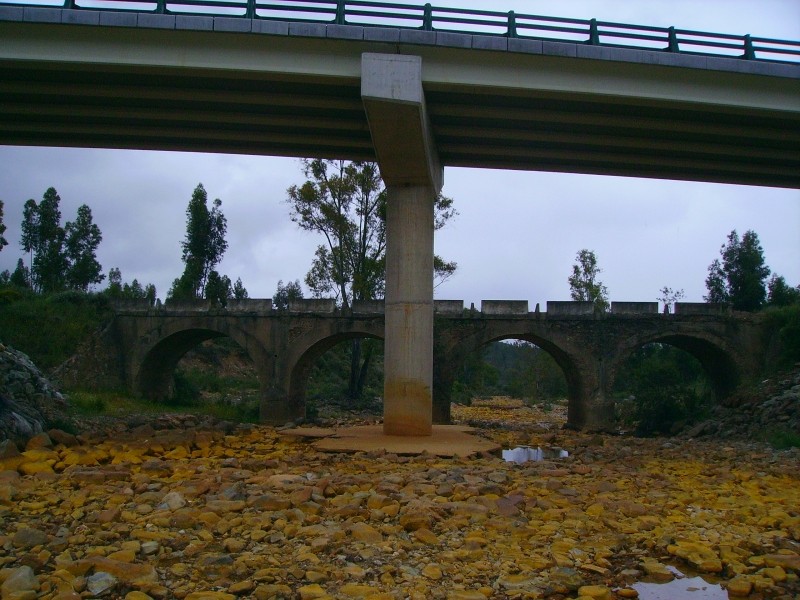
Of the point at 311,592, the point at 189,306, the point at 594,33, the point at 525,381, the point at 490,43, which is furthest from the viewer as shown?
the point at 525,381

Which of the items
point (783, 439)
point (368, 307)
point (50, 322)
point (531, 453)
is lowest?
point (531, 453)

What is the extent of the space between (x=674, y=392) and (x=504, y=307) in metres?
6.37

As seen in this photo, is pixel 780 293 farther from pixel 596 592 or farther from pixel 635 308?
pixel 596 592

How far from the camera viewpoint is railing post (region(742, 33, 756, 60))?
1326 cm

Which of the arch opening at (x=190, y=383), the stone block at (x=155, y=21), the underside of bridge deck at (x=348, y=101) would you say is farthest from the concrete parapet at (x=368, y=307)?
the stone block at (x=155, y=21)

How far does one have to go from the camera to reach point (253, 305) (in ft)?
83.9

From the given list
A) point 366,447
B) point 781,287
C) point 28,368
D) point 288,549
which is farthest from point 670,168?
point 781,287

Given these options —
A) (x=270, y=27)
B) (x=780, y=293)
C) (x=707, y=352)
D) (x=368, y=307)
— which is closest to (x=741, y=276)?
(x=780, y=293)

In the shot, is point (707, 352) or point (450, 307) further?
point (707, 352)

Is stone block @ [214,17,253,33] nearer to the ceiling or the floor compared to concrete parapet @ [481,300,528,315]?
nearer to the ceiling

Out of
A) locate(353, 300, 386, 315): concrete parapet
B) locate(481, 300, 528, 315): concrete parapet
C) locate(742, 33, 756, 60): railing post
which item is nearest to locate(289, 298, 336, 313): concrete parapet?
locate(353, 300, 386, 315): concrete parapet

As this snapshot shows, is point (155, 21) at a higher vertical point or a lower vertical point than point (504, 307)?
higher

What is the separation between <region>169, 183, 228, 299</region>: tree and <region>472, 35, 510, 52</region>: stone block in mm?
32427

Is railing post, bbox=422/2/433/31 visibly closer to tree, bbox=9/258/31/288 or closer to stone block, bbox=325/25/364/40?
stone block, bbox=325/25/364/40
